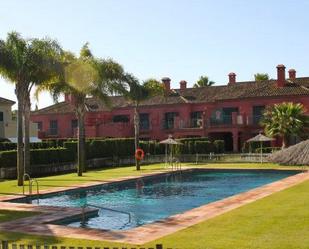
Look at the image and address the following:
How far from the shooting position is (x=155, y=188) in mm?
25938

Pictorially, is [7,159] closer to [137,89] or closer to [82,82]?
[82,82]

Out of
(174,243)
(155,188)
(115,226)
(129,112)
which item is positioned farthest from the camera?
(129,112)

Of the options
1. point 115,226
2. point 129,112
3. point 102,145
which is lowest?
point 115,226

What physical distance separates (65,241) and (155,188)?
14297mm

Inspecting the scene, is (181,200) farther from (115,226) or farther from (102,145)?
(102,145)

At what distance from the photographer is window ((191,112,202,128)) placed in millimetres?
51531

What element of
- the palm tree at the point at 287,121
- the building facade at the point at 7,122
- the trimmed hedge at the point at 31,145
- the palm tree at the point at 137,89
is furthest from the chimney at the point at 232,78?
the trimmed hedge at the point at 31,145

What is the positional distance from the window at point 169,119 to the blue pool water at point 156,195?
70.3ft

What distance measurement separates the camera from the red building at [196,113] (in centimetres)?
4972

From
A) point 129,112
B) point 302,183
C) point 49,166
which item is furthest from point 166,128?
point 302,183

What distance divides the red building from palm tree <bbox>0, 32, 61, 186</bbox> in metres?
23.8

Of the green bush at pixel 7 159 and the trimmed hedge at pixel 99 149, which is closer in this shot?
the green bush at pixel 7 159

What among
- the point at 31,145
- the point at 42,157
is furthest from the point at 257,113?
the point at 42,157

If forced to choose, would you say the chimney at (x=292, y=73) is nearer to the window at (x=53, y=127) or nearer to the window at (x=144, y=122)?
the window at (x=144, y=122)
